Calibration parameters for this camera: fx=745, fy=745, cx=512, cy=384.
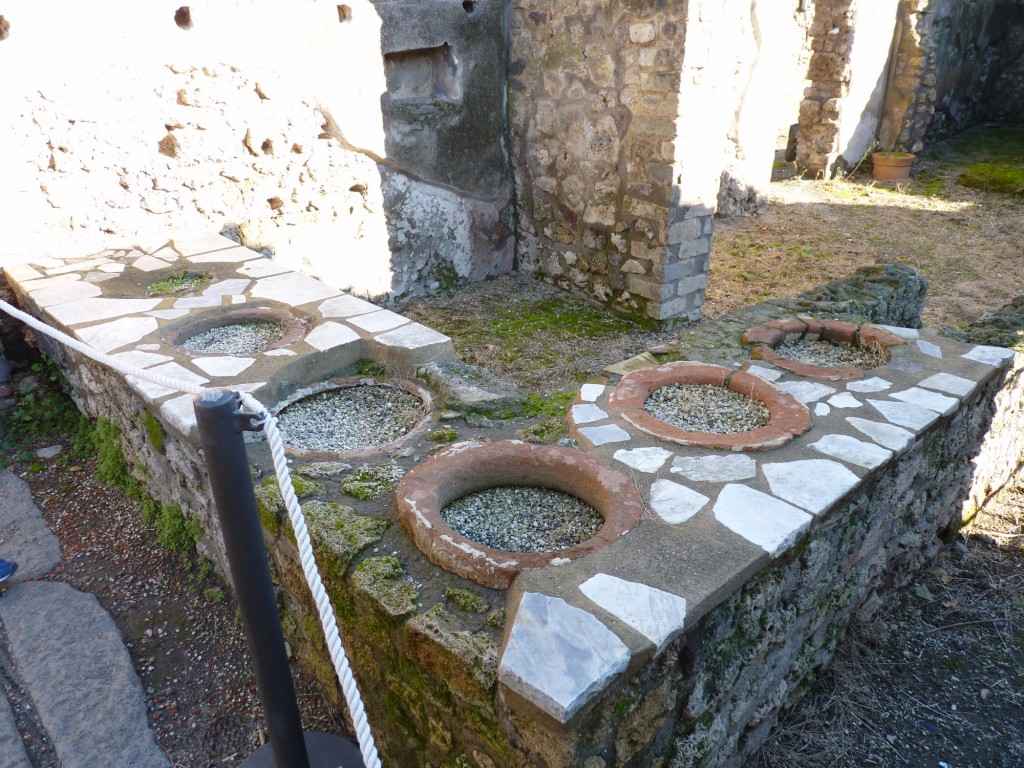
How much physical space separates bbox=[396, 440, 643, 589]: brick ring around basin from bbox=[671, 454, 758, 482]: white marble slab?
0.22 meters

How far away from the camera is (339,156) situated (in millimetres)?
5082

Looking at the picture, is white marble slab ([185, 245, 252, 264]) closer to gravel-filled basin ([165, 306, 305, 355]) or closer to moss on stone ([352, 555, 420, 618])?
gravel-filled basin ([165, 306, 305, 355])

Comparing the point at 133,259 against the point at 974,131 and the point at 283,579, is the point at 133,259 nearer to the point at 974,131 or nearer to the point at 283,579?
the point at 283,579

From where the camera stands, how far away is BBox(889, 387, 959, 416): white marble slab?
9.24ft

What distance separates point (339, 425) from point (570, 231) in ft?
11.1

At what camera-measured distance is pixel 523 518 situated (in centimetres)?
228

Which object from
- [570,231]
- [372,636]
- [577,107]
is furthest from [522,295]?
[372,636]

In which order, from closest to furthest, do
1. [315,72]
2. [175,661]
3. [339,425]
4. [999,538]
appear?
[175,661], [339,425], [999,538], [315,72]

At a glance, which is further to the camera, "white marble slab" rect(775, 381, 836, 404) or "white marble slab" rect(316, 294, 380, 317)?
"white marble slab" rect(316, 294, 380, 317)

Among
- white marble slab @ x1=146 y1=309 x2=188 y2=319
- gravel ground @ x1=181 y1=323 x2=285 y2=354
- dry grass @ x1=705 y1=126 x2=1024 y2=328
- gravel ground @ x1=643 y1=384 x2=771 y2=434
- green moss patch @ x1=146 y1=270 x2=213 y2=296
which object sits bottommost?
dry grass @ x1=705 y1=126 x2=1024 y2=328

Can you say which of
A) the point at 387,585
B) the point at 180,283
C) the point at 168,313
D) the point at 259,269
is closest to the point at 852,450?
the point at 387,585

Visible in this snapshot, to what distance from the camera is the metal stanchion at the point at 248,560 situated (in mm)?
1441

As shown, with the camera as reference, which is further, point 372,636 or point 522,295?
point 522,295

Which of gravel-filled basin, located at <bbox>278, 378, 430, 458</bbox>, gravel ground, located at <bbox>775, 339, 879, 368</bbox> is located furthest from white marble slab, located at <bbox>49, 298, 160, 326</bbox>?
gravel ground, located at <bbox>775, 339, 879, 368</bbox>
